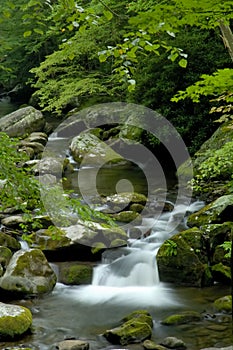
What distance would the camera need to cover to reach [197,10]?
2.42 m

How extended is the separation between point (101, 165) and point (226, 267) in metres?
8.23

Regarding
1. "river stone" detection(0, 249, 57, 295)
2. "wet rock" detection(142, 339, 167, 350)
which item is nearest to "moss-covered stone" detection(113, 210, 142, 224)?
"river stone" detection(0, 249, 57, 295)

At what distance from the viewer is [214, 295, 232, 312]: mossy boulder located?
20.2 ft

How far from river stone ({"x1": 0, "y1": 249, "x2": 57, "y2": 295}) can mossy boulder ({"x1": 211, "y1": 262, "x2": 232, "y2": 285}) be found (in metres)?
2.77

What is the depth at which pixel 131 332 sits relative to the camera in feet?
18.0

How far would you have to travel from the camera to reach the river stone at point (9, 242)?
8.20m

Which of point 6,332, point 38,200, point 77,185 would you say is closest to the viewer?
point 38,200

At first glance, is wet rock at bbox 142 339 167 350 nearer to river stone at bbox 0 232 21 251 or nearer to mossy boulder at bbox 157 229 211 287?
mossy boulder at bbox 157 229 211 287

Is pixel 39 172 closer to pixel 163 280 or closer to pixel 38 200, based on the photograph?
pixel 163 280

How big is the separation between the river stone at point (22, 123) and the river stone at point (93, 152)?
128 inches

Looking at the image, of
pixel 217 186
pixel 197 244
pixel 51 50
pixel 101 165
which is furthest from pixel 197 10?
pixel 51 50

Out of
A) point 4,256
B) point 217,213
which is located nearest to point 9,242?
point 4,256

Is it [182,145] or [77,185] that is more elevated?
[182,145]

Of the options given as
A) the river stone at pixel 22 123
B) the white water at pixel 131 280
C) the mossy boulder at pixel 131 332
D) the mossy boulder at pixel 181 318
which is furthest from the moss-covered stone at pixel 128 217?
the river stone at pixel 22 123
